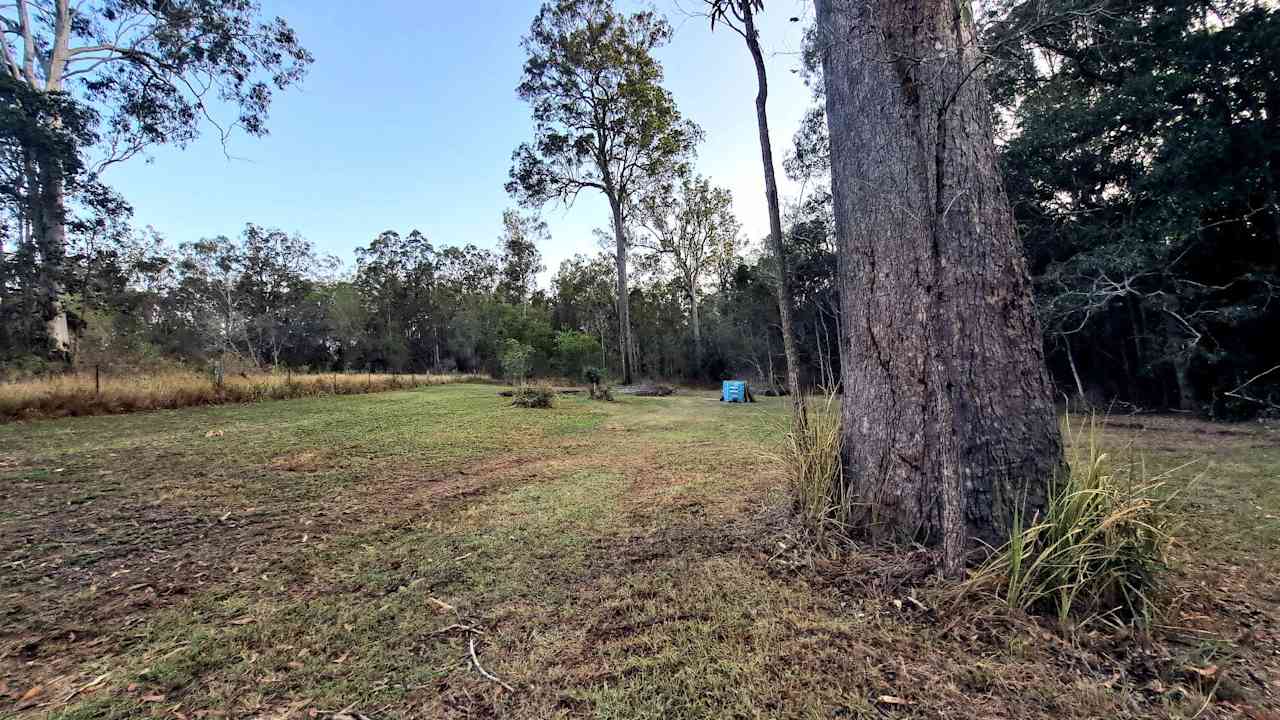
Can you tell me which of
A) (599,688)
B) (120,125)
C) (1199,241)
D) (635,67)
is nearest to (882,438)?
(599,688)

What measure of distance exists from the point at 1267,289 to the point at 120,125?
21.3 metres

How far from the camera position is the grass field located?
1.04 metres

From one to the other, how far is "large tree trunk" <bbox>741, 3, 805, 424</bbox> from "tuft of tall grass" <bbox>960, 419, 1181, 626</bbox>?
3.13ft

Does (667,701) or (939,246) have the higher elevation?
(939,246)

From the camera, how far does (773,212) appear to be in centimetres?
224

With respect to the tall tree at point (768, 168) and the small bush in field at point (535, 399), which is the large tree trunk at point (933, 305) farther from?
the small bush in field at point (535, 399)

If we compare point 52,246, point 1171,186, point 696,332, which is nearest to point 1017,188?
point 1171,186

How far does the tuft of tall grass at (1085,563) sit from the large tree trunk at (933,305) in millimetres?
100

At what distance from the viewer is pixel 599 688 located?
1.08 metres

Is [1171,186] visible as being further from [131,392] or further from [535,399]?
[131,392]

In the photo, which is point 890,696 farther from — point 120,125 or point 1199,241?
point 120,125

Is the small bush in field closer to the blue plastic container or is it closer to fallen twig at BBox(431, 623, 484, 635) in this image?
the blue plastic container

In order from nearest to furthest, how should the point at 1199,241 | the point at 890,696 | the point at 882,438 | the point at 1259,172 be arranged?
1. the point at 890,696
2. the point at 882,438
3. the point at 1259,172
4. the point at 1199,241

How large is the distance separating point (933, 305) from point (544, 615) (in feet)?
5.65
